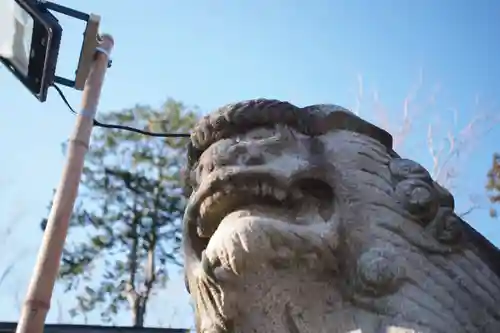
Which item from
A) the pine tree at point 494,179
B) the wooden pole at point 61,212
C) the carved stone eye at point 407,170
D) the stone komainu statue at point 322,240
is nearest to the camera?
the stone komainu statue at point 322,240

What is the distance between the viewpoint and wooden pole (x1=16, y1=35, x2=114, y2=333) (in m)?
2.36

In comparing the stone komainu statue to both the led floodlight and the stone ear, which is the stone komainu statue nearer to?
the stone ear

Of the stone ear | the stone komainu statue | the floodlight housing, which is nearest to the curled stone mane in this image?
the stone komainu statue

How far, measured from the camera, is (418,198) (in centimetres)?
139

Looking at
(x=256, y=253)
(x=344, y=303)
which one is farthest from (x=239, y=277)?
(x=344, y=303)

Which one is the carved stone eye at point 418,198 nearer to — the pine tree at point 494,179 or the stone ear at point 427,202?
the stone ear at point 427,202

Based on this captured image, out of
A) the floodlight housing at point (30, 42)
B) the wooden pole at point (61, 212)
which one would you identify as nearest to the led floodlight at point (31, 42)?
the floodlight housing at point (30, 42)

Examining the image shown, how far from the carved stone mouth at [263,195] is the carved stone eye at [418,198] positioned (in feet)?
0.49

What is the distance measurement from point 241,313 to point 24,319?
124 cm

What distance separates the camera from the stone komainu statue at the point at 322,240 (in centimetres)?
130

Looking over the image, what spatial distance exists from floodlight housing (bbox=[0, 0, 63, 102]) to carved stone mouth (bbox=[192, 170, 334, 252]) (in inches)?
49.3

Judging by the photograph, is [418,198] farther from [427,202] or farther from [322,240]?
[322,240]

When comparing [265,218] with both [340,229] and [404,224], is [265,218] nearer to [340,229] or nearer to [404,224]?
[340,229]

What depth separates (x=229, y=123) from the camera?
1.46m
